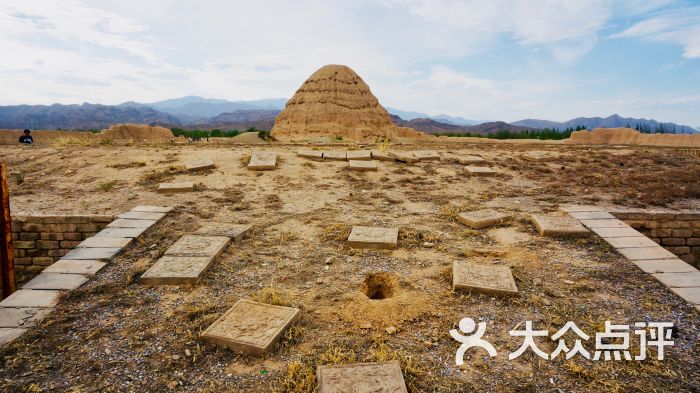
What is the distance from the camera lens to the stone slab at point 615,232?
4.12 m

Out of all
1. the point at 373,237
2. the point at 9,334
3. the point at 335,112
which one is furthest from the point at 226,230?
the point at 335,112

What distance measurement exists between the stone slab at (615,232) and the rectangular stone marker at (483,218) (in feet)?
2.99

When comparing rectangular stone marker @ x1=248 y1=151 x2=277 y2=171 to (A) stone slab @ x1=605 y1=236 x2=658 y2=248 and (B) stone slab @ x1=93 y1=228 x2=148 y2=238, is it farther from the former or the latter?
(A) stone slab @ x1=605 y1=236 x2=658 y2=248

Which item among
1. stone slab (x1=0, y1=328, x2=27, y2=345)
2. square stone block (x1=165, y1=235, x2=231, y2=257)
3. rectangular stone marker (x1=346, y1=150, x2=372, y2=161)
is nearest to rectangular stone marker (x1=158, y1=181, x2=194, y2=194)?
square stone block (x1=165, y1=235, x2=231, y2=257)

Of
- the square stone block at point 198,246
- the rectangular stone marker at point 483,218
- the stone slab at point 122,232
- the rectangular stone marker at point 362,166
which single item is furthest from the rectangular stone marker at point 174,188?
the rectangular stone marker at point 483,218

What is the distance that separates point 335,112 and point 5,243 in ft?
67.7

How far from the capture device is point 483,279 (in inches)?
122

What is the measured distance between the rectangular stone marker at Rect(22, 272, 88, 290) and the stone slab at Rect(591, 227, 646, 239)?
4936 millimetres

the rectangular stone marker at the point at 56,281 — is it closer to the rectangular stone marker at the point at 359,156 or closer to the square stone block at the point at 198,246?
the square stone block at the point at 198,246

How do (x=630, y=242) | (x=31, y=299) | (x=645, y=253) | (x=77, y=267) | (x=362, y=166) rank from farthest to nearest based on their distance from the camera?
(x=362, y=166), (x=630, y=242), (x=645, y=253), (x=77, y=267), (x=31, y=299)

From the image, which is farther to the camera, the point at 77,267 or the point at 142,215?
the point at 142,215

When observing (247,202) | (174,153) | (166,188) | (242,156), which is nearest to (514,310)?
(247,202)

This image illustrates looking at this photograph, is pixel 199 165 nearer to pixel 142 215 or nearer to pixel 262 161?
pixel 262 161

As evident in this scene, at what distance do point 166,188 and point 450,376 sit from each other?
5.11m
